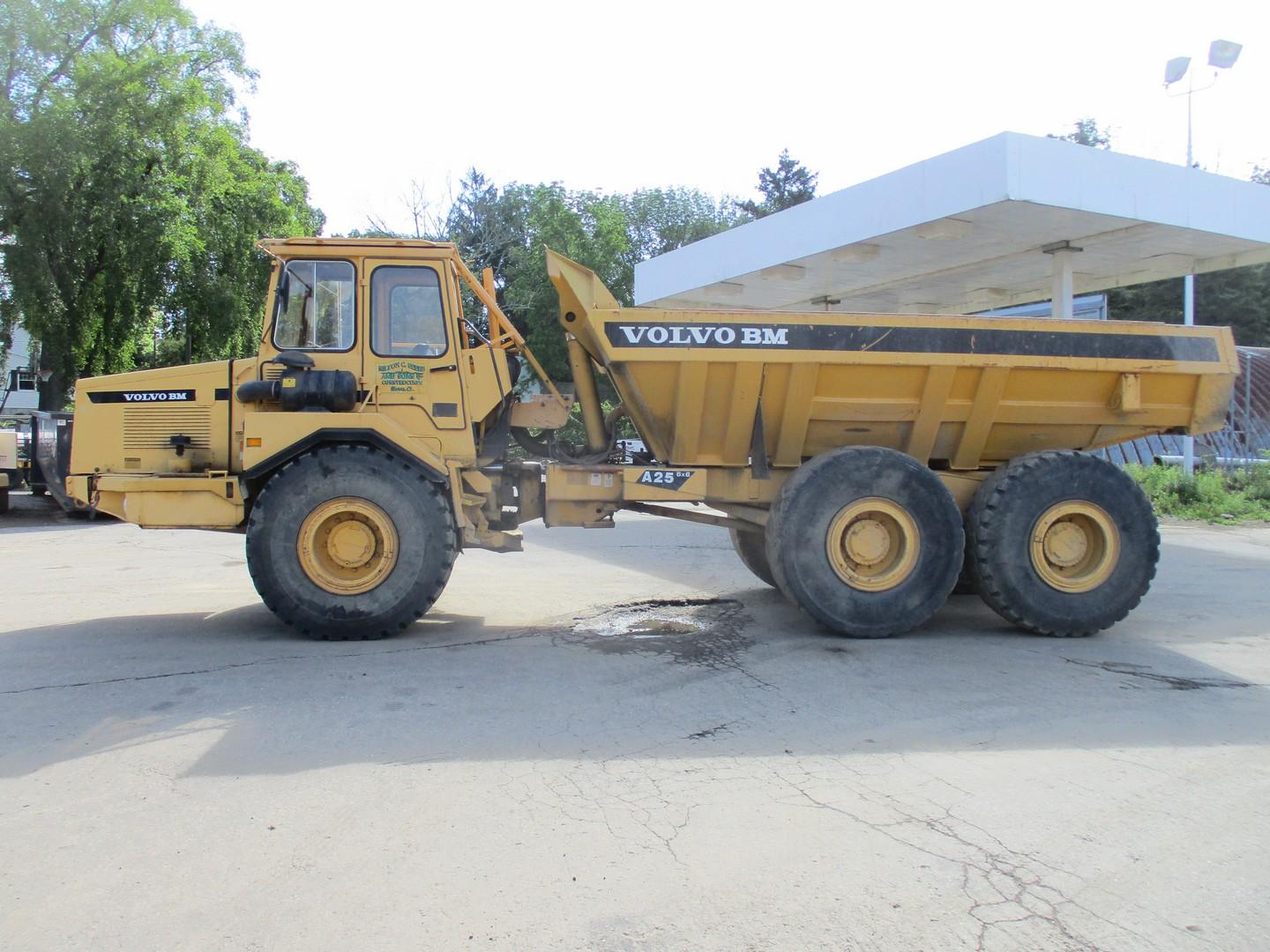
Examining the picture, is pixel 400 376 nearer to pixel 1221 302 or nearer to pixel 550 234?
pixel 550 234

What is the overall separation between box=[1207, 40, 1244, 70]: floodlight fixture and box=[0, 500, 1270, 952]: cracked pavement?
18.0m

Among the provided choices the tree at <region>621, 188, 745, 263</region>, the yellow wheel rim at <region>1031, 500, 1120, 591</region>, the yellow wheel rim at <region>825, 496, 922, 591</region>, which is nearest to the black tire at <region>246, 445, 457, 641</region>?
the yellow wheel rim at <region>825, 496, 922, 591</region>

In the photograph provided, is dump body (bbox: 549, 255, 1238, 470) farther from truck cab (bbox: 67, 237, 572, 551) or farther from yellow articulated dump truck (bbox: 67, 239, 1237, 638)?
truck cab (bbox: 67, 237, 572, 551)

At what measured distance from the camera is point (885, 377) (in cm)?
755

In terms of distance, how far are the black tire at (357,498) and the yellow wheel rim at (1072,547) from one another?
459 centimetres

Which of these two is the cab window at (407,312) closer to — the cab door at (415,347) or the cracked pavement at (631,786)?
the cab door at (415,347)

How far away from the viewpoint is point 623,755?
480 centimetres

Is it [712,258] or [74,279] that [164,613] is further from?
[74,279]

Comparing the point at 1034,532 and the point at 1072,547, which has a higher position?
the point at 1034,532

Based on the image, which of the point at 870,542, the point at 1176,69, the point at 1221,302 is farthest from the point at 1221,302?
the point at 870,542

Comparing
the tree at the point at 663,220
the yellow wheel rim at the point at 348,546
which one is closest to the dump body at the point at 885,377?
the yellow wheel rim at the point at 348,546

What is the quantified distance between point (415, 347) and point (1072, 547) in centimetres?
541

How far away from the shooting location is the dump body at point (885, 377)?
24.1ft

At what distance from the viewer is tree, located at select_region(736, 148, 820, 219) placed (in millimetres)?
55375
